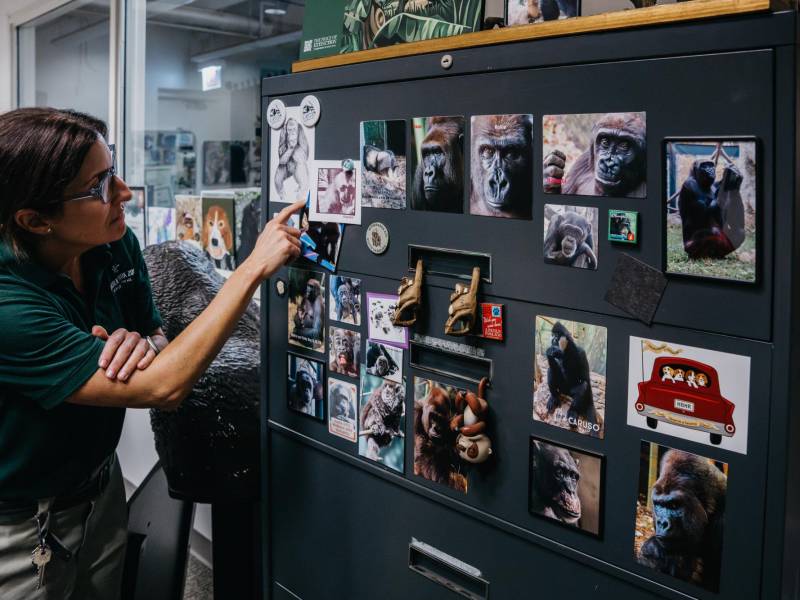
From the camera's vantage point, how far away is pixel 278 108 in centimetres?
143

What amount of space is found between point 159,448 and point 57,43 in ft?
9.24

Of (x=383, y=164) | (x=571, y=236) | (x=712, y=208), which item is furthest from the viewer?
(x=383, y=164)

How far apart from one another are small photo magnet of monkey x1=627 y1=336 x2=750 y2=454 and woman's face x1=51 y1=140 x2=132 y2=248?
0.97 metres

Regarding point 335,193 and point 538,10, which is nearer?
point 538,10

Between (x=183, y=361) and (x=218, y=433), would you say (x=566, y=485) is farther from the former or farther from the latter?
(x=218, y=433)

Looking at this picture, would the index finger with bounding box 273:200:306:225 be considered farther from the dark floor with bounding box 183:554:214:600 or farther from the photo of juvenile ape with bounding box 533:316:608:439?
the dark floor with bounding box 183:554:214:600

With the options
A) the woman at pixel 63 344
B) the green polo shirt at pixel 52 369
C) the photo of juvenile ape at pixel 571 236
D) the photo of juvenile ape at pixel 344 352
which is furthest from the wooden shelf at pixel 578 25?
the green polo shirt at pixel 52 369

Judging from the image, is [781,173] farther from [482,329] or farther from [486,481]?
[486,481]

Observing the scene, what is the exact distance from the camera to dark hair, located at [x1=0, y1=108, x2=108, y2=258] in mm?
1292

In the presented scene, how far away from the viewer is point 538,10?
113 centimetres

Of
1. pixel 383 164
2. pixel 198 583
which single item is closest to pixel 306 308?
pixel 383 164

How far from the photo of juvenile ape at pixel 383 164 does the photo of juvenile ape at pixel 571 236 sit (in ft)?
0.93

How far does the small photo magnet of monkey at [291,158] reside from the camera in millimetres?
1379

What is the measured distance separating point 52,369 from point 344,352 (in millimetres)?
492
